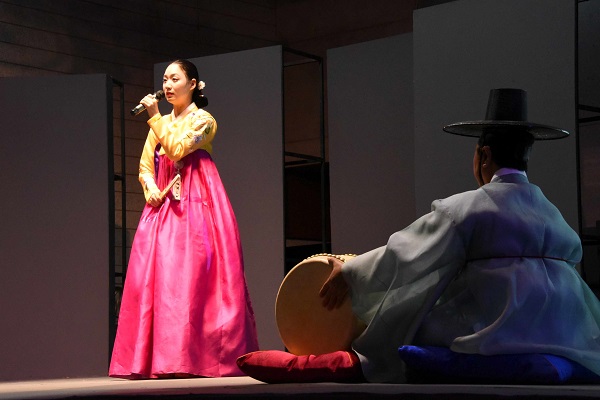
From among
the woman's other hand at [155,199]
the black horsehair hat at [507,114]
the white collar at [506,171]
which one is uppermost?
the black horsehair hat at [507,114]

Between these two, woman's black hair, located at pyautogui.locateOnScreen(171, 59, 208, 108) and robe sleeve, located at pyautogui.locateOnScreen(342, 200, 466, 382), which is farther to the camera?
woman's black hair, located at pyautogui.locateOnScreen(171, 59, 208, 108)

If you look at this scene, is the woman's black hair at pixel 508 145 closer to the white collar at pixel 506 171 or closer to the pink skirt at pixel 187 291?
the white collar at pixel 506 171

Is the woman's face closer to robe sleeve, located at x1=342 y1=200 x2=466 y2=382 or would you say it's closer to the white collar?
robe sleeve, located at x1=342 y1=200 x2=466 y2=382

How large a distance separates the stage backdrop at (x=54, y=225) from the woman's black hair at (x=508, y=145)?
3.20 metres

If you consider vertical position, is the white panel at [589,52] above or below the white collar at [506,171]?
above

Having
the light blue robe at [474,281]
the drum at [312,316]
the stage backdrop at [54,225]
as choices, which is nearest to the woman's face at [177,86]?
the stage backdrop at [54,225]

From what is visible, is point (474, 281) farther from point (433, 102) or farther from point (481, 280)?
point (433, 102)

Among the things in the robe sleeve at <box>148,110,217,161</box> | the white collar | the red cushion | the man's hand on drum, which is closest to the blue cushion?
the red cushion

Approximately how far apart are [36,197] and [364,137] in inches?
75.5

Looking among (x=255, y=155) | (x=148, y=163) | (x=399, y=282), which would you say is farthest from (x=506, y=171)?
(x=255, y=155)

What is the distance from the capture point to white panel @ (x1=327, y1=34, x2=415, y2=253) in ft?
19.5

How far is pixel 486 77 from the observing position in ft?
16.6

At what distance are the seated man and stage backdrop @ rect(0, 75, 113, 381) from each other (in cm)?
302

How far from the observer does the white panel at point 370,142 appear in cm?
595
